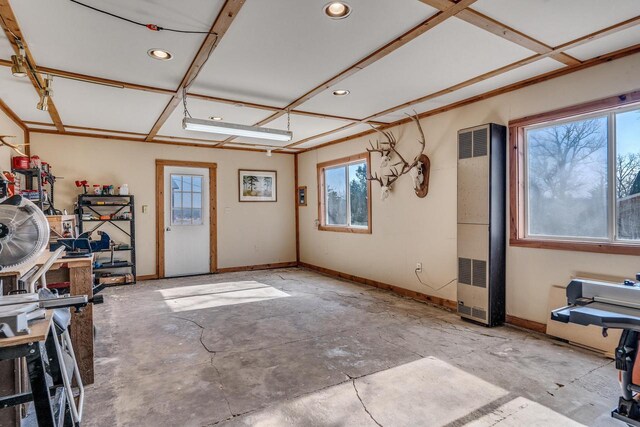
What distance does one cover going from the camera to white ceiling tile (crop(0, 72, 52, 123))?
11.3 feet

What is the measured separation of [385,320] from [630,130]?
2915 millimetres

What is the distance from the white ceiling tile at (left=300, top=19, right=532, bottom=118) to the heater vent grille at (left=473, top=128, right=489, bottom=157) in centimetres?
60

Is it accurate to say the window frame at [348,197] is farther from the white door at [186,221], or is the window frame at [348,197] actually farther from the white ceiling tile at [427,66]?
the white door at [186,221]

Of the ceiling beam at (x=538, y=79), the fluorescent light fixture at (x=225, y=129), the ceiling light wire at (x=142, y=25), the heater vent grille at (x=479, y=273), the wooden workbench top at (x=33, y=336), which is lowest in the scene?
the heater vent grille at (x=479, y=273)

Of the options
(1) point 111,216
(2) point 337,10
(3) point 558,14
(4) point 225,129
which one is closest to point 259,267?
(1) point 111,216

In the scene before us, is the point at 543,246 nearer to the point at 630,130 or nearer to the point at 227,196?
the point at 630,130

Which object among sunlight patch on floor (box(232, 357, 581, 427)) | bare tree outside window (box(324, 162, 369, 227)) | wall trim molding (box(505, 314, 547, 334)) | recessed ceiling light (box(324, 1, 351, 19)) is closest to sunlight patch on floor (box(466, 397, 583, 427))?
sunlight patch on floor (box(232, 357, 581, 427))

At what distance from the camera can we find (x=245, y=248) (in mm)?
7410

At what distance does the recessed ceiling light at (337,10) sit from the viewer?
7.33ft

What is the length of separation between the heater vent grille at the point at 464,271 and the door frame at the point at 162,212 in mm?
4753

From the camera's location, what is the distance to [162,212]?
659 cm

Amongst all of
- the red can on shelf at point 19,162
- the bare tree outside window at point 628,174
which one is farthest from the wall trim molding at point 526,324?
the red can on shelf at point 19,162

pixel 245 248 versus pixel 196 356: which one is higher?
pixel 245 248

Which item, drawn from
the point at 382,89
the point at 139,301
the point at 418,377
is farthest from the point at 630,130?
the point at 139,301
